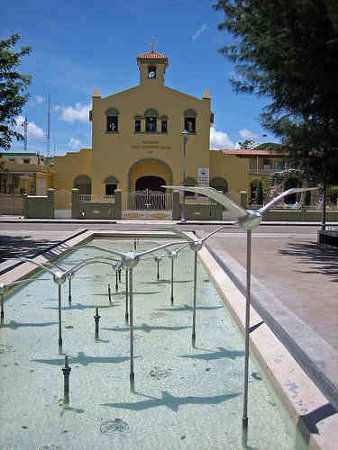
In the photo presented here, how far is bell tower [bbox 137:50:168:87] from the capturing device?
36312 mm

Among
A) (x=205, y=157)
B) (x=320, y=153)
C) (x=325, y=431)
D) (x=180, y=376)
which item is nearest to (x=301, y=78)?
(x=320, y=153)

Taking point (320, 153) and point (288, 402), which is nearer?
point (288, 402)

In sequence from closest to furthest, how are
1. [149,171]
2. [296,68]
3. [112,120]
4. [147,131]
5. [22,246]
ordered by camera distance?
[296,68] < [22,246] < [147,131] < [112,120] < [149,171]

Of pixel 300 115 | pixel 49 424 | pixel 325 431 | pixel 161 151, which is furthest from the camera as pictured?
pixel 161 151

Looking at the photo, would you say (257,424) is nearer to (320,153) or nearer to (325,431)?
(325,431)

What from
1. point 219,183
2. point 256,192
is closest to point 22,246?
point 219,183

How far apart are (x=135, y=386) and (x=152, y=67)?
35.2 m

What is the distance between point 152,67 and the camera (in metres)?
36.7

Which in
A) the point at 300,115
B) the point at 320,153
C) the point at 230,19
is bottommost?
the point at 320,153

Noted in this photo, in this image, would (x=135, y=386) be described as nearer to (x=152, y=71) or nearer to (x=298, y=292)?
(x=298, y=292)

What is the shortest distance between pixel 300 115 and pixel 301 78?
249cm

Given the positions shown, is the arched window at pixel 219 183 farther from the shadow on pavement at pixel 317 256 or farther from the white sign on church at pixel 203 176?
the shadow on pavement at pixel 317 256

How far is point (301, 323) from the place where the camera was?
18.2ft

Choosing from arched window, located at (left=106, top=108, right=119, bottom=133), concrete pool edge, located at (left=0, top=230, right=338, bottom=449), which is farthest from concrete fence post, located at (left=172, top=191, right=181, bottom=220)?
concrete pool edge, located at (left=0, top=230, right=338, bottom=449)
